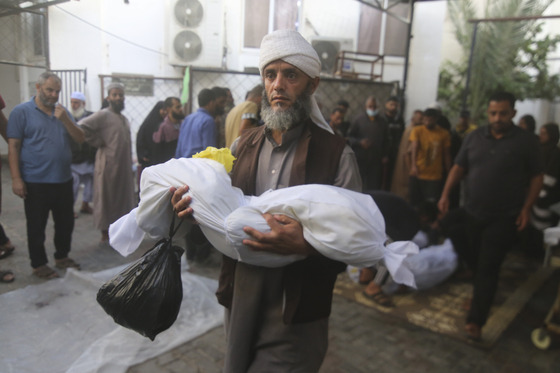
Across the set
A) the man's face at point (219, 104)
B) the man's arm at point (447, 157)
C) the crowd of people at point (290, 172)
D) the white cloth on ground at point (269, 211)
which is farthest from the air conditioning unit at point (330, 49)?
the white cloth on ground at point (269, 211)

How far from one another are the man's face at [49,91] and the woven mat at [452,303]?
3315mm

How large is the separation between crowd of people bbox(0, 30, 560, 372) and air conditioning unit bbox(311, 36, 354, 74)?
2.67 m

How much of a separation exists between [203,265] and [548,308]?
12.6ft

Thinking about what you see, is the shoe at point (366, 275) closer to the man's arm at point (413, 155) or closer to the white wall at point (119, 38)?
the man's arm at point (413, 155)

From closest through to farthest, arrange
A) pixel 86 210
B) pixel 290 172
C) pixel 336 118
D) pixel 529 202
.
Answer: pixel 290 172, pixel 529 202, pixel 86 210, pixel 336 118

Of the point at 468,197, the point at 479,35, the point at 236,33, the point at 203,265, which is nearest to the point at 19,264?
the point at 203,265

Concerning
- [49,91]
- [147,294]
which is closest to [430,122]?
[49,91]

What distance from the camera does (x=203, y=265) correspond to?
4.96 metres

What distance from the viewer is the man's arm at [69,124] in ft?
12.7

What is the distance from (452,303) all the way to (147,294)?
3830 mm

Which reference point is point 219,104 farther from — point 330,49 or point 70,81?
point 330,49

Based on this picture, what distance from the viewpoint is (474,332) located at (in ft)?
12.2

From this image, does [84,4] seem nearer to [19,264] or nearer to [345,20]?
[19,264]

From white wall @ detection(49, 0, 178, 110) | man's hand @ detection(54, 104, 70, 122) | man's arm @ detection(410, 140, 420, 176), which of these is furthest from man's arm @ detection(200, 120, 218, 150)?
man's arm @ detection(410, 140, 420, 176)
